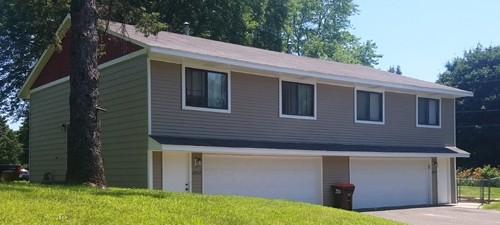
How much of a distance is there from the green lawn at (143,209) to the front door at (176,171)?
4102 millimetres

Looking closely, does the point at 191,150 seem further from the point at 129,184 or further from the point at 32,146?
the point at 32,146

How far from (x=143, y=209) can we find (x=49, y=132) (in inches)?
532

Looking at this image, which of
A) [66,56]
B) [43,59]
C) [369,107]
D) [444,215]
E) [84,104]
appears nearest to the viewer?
[84,104]

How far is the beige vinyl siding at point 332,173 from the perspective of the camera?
20.5 metres

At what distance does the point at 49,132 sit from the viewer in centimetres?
2181

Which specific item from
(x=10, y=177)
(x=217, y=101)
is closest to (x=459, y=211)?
(x=217, y=101)

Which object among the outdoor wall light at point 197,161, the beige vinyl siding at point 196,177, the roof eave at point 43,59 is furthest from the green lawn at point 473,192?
the roof eave at point 43,59

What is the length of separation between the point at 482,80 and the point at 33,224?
5103 cm

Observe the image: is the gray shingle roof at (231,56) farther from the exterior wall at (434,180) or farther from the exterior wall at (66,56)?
the exterior wall at (434,180)

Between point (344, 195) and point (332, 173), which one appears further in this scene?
point (332, 173)

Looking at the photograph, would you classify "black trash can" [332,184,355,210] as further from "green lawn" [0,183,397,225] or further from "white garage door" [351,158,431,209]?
"green lawn" [0,183,397,225]

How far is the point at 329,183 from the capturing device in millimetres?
20547

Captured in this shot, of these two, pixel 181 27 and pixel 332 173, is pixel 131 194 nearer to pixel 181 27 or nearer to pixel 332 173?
pixel 332 173

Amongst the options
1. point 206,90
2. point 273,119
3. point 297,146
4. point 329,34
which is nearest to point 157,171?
point 206,90
